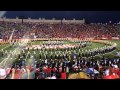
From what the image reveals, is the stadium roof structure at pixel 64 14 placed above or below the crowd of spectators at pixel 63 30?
below

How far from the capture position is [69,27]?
20953 millimetres

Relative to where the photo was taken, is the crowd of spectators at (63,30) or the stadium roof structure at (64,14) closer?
the stadium roof structure at (64,14)

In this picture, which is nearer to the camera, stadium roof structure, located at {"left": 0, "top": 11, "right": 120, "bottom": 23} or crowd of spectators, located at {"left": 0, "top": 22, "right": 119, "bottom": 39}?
stadium roof structure, located at {"left": 0, "top": 11, "right": 120, "bottom": 23}

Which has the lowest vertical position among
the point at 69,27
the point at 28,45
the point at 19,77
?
the point at 19,77

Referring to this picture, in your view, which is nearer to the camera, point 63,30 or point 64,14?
point 64,14

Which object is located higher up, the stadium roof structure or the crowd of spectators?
the crowd of spectators

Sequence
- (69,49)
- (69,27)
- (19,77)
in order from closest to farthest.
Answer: (19,77) → (69,49) → (69,27)

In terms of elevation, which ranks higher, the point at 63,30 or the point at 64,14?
the point at 63,30

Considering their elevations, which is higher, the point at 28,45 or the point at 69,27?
the point at 69,27
